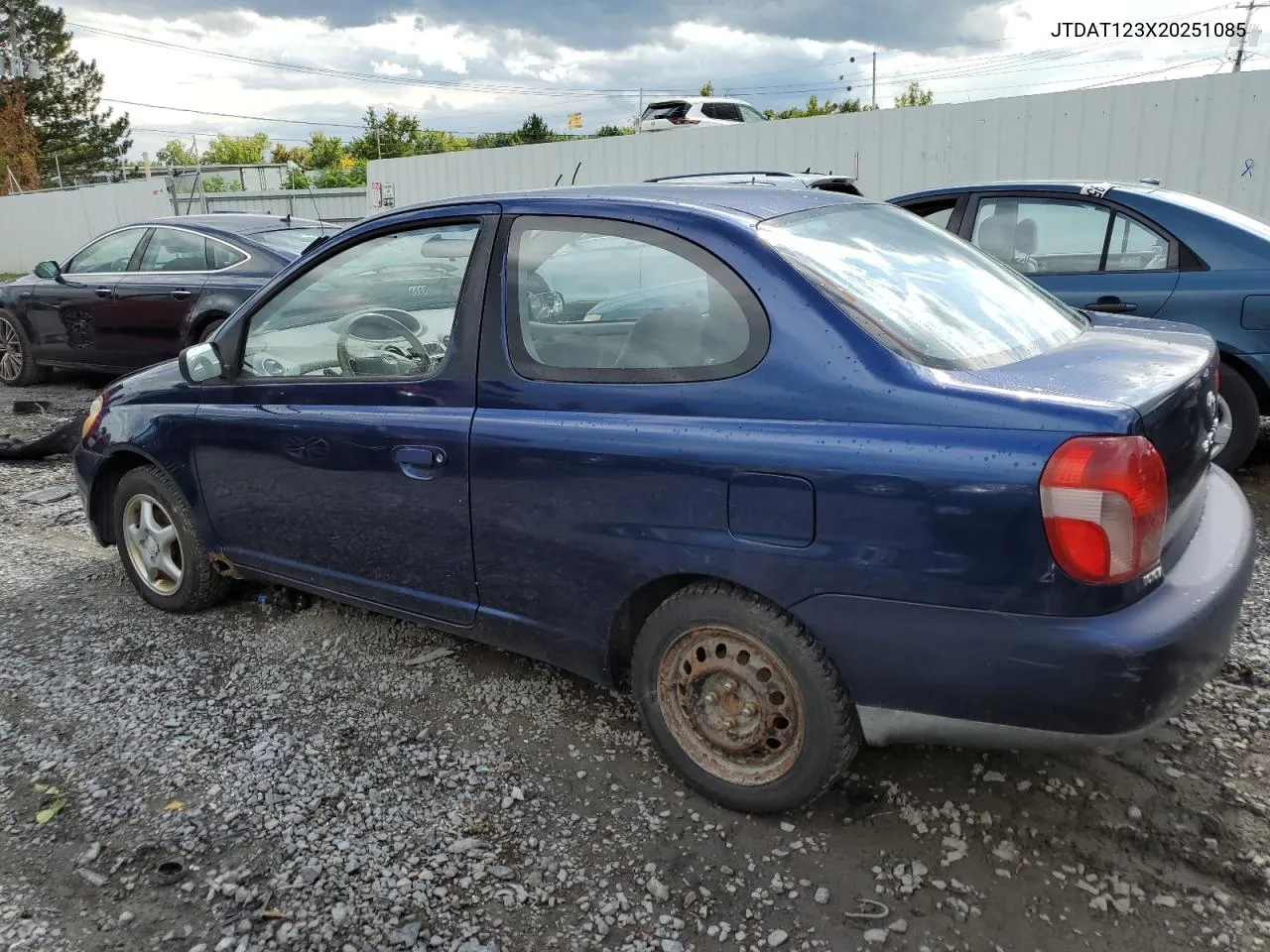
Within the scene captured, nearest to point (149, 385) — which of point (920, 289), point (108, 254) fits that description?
point (920, 289)

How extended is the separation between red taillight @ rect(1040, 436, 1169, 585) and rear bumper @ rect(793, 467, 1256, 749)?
0.13 meters

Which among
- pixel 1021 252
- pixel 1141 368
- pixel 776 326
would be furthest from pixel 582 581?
pixel 1021 252

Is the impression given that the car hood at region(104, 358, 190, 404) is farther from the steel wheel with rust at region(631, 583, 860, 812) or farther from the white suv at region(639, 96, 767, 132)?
the white suv at region(639, 96, 767, 132)

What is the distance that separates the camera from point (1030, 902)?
7.66 feet

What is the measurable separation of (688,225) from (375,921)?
1955 mm

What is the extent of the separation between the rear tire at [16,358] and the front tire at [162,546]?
606 cm

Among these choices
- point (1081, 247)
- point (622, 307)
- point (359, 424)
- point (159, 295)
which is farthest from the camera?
point (159, 295)

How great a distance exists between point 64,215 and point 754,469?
3310 centimetres

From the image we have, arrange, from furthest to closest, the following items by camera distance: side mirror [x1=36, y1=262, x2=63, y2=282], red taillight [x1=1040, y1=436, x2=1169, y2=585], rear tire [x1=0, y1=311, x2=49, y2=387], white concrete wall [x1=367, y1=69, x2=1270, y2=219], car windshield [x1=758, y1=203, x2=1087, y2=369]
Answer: white concrete wall [x1=367, y1=69, x2=1270, y2=219] < rear tire [x1=0, y1=311, x2=49, y2=387] < side mirror [x1=36, y1=262, x2=63, y2=282] < car windshield [x1=758, y1=203, x2=1087, y2=369] < red taillight [x1=1040, y1=436, x2=1169, y2=585]

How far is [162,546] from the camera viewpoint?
4086 millimetres

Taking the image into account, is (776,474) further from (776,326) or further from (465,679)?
(465,679)

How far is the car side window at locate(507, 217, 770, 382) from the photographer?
2.52m

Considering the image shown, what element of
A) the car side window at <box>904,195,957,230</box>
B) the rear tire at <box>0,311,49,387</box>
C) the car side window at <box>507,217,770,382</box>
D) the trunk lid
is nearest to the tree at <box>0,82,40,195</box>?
the rear tire at <box>0,311,49,387</box>

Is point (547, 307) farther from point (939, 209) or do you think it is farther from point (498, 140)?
point (498, 140)
